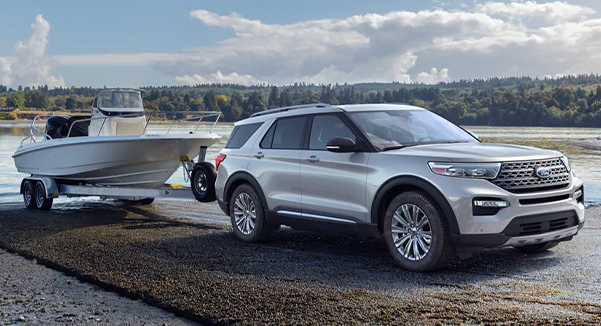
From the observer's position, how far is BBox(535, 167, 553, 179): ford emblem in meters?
7.52

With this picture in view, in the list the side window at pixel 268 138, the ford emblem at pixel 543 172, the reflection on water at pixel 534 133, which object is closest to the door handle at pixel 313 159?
the side window at pixel 268 138

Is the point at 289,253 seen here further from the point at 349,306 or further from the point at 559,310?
the point at 559,310

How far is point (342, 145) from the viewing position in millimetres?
8227

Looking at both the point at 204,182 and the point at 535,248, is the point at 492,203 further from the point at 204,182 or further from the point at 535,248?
the point at 204,182

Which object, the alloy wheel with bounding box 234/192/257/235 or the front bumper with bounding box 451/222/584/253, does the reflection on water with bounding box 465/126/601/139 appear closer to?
the alloy wheel with bounding box 234/192/257/235

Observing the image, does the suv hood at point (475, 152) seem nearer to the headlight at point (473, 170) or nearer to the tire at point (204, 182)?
the headlight at point (473, 170)

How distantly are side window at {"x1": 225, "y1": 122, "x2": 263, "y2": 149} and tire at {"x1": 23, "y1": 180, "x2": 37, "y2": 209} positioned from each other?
24.6 ft

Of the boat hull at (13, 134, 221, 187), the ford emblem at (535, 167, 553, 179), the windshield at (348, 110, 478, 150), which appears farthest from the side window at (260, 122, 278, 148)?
the boat hull at (13, 134, 221, 187)

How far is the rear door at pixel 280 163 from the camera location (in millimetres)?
9227

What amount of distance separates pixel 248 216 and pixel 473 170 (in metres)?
3.84

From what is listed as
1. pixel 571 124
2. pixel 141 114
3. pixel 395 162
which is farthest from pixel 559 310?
pixel 571 124

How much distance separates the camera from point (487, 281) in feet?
23.6

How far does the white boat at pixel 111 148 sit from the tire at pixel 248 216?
449 centimetres

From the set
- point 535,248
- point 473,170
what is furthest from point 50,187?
point 473,170
